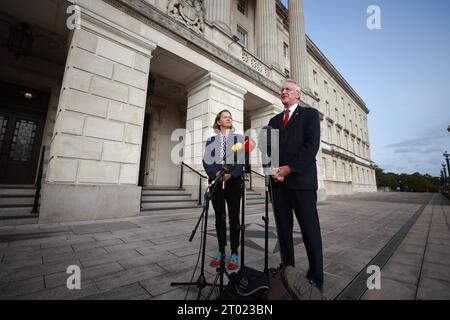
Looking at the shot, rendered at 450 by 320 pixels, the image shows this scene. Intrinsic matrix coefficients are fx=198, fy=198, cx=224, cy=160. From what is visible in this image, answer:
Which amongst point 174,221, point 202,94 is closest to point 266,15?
point 202,94

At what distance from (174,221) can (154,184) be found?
595 cm

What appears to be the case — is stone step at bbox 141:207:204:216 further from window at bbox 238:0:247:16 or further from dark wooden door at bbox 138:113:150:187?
window at bbox 238:0:247:16

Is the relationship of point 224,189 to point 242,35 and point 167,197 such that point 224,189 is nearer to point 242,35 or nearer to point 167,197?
point 167,197

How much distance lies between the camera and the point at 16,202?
490cm

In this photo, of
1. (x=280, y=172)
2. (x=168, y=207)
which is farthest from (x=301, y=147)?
(x=168, y=207)

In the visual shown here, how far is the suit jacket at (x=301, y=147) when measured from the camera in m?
1.81

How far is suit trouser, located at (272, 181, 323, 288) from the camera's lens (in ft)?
5.59

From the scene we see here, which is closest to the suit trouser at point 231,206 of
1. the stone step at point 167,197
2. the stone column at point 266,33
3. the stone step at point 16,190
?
the stone step at point 167,197

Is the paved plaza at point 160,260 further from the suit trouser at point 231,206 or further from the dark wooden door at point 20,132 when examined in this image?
the dark wooden door at point 20,132

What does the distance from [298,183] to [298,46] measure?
1544cm

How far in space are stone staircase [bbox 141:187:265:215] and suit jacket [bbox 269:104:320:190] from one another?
4.75 metres

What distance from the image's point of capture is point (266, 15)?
38.2 feet

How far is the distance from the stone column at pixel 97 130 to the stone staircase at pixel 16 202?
657mm

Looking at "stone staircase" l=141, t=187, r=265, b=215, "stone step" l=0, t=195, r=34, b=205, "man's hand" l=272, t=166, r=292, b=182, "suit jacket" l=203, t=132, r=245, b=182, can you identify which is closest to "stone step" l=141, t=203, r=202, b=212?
"stone staircase" l=141, t=187, r=265, b=215
